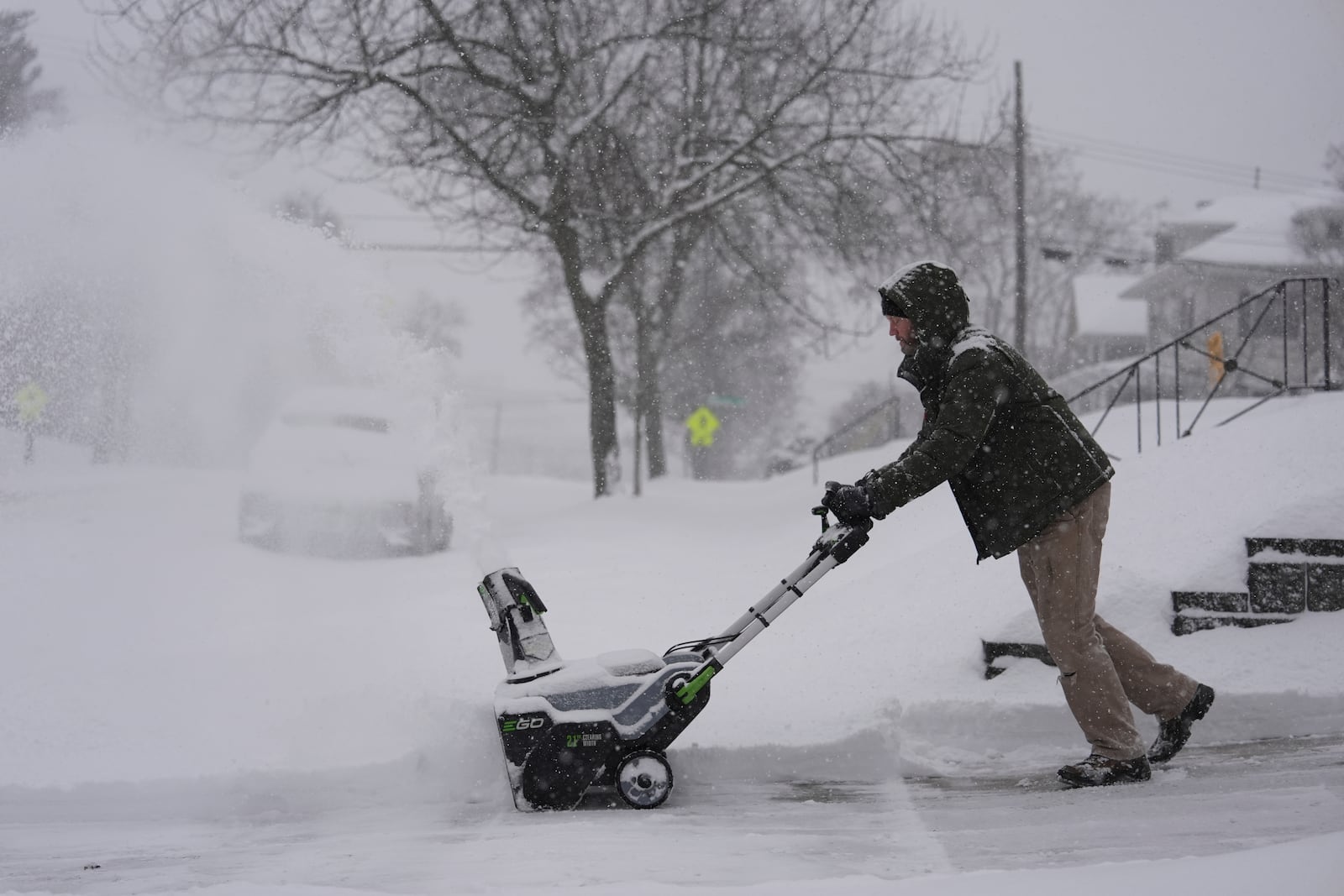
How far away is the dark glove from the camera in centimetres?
338

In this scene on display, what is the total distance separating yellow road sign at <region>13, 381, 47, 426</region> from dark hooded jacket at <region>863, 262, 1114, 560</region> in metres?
9.51

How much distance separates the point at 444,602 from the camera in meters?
6.39

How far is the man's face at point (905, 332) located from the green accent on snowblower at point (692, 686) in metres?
1.33

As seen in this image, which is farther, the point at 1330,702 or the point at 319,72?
the point at 319,72

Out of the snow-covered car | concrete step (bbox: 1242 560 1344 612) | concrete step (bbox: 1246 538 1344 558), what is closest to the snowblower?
concrete step (bbox: 1242 560 1344 612)

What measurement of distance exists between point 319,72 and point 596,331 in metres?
4.88

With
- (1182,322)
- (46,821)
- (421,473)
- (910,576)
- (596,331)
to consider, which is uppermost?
(1182,322)

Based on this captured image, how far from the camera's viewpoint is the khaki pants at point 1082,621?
361 cm

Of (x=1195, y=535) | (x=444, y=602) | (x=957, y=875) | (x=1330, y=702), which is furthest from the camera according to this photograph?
(x=444, y=602)

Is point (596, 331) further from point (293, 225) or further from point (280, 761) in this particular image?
point (280, 761)

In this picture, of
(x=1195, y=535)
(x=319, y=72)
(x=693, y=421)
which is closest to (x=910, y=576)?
(x=1195, y=535)

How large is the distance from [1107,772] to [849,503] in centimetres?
139

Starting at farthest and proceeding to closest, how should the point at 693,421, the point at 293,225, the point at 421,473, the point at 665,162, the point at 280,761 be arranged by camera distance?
the point at 693,421 → the point at 665,162 → the point at 421,473 → the point at 293,225 → the point at 280,761

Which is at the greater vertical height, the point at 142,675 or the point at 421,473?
the point at 421,473
